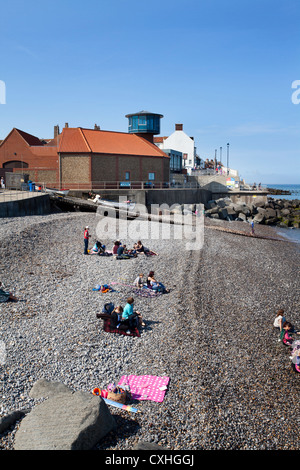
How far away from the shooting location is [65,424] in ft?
20.0

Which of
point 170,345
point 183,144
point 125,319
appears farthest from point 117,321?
point 183,144

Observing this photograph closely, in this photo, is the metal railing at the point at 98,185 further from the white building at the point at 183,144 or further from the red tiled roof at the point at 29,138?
the white building at the point at 183,144

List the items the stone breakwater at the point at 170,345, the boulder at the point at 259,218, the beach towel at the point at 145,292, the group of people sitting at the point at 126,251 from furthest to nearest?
1. the boulder at the point at 259,218
2. the group of people sitting at the point at 126,251
3. the beach towel at the point at 145,292
4. the stone breakwater at the point at 170,345

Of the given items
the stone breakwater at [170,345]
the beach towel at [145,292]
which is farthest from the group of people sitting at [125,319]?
the beach towel at [145,292]

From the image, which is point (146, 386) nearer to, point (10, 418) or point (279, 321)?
point (10, 418)

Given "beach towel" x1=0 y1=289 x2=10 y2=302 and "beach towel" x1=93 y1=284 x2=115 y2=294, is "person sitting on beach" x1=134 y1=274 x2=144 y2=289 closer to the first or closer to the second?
"beach towel" x1=93 y1=284 x2=115 y2=294

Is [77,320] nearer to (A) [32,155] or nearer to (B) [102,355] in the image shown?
(B) [102,355]

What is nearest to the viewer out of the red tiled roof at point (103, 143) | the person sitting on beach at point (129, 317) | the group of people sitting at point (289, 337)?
the group of people sitting at point (289, 337)

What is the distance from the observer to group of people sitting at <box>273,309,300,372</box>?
9.48m

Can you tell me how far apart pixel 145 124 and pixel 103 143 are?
978cm

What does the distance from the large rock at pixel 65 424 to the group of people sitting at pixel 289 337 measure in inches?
200

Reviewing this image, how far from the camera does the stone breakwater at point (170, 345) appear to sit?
6992 mm

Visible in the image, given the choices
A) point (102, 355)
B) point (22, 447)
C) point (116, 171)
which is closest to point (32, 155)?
point (116, 171)

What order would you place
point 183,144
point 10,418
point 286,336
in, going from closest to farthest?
point 10,418 → point 286,336 → point 183,144
